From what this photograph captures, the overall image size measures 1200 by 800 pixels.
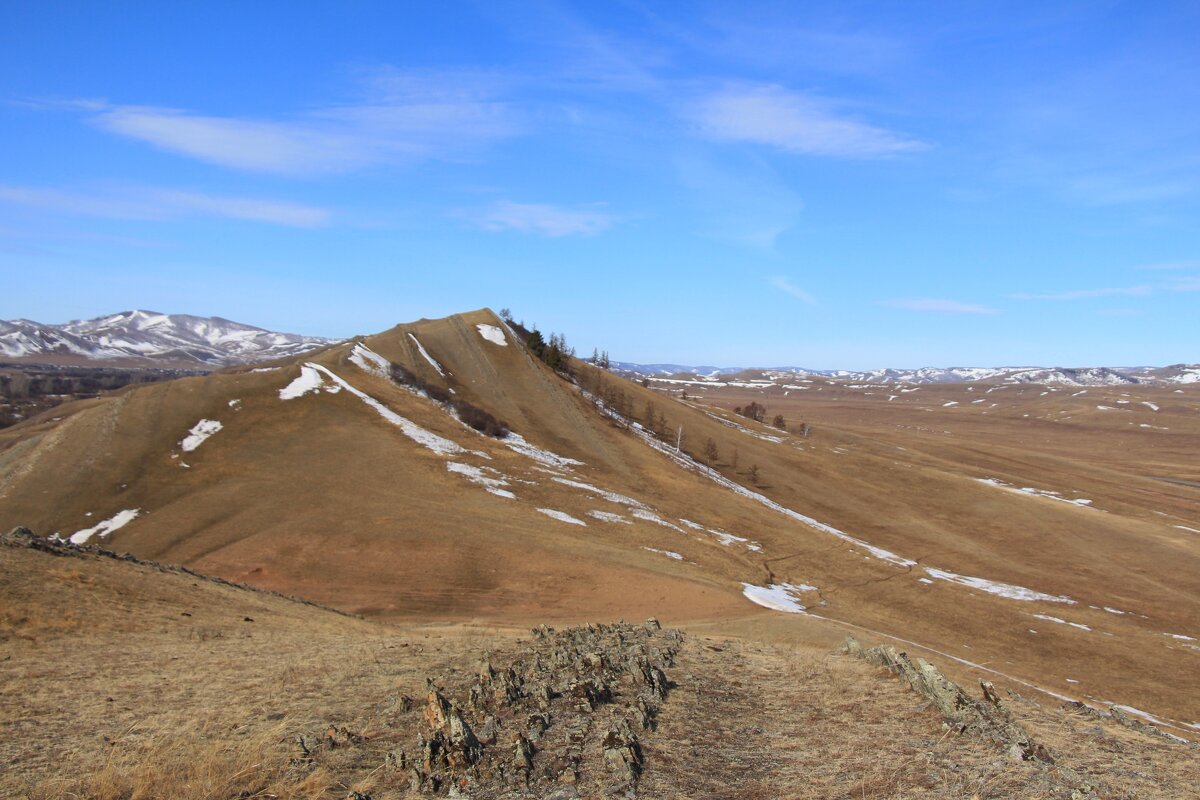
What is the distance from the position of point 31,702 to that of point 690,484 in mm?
62416

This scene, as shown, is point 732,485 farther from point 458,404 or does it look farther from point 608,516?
point 458,404

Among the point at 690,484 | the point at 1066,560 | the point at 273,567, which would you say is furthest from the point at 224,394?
the point at 1066,560

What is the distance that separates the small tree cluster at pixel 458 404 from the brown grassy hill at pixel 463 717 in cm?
5219

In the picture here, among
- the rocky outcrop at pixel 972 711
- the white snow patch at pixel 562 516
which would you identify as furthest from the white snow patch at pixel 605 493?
the rocky outcrop at pixel 972 711

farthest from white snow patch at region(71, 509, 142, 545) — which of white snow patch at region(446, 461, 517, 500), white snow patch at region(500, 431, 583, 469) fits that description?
white snow patch at region(500, 431, 583, 469)

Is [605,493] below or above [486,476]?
below

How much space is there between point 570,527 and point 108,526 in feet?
99.5

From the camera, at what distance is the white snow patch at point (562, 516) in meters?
50.7

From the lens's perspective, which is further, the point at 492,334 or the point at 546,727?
the point at 492,334

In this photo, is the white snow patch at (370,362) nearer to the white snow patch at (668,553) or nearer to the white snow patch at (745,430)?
the white snow patch at (668,553)

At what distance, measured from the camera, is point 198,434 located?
2270 inches

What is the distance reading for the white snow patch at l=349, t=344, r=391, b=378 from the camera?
85.1 metres

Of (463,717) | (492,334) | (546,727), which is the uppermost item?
(492,334)

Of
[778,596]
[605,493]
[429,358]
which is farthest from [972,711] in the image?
[429,358]
